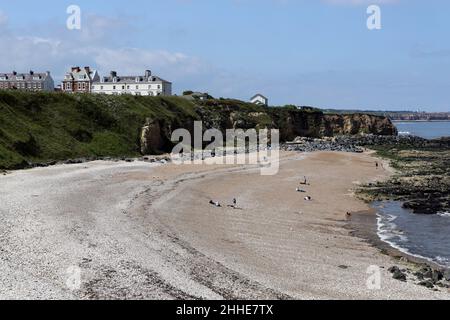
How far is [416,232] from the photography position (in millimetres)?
31000

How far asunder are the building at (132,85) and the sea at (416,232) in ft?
268

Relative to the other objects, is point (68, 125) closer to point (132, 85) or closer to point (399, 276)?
point (399, 276)

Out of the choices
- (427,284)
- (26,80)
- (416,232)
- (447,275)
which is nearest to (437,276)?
(427,284)

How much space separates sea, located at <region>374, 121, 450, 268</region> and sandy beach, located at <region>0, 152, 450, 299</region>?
2.12 m

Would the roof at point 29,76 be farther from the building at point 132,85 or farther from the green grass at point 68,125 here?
the green grass at point 68,125

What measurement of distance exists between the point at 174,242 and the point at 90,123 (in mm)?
44178

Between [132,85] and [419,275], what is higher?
[132,85]

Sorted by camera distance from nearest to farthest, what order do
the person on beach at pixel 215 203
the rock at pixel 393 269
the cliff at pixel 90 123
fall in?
the rock at pixel 393 269 < the person on beach at pixel 215 203 < the cliff at pixel 90 123

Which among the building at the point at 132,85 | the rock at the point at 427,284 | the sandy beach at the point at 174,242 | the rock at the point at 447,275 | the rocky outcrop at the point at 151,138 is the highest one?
the building at the point at 132,85

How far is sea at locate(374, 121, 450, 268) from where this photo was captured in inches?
1037

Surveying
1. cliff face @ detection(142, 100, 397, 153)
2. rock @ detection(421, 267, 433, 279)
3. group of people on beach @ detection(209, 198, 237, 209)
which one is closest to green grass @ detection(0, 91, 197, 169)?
cliff face @ detection(142, 100, 397, 153)

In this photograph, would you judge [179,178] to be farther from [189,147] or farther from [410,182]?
[189,147]

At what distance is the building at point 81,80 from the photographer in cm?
11438

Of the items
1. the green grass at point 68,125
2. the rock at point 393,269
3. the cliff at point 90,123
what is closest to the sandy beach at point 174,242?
the rock at point 393,269
